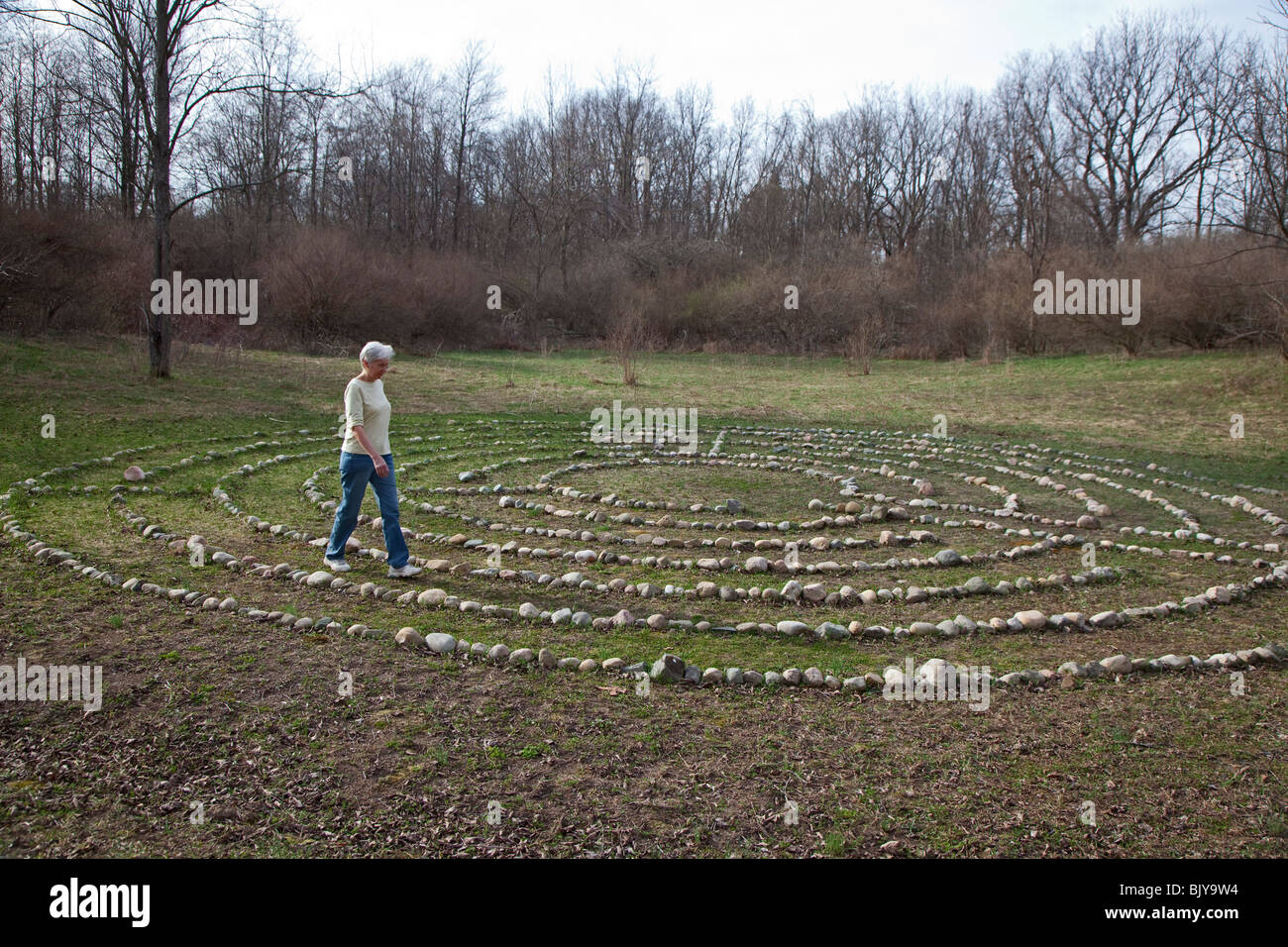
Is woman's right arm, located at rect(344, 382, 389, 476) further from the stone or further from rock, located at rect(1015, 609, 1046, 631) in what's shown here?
rock, located at rect(1015, 609, 1046, 631)

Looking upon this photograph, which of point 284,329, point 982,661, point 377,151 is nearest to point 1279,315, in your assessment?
point 982,661

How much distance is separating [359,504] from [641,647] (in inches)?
104

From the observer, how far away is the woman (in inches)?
274

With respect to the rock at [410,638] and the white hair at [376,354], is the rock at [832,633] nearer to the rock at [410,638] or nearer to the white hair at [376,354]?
the rock at [410,638]

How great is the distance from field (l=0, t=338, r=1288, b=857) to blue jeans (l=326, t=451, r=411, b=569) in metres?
0.30

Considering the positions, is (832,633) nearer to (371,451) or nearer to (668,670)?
(668,670)

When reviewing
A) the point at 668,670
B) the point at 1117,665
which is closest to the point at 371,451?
the point at 668,670

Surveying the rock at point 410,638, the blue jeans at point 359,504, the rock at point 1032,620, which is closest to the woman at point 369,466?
the blue jeans at point 359,504

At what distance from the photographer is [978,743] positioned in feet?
14.7

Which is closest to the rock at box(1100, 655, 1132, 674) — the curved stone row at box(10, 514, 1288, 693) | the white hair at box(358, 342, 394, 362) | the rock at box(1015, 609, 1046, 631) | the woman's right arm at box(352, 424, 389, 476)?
the curved stone row at box(10, 514, 1288, 693)

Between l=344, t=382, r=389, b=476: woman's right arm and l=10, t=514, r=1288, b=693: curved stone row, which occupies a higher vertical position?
l=344, t=382, r=389, b=476: woman's right arm

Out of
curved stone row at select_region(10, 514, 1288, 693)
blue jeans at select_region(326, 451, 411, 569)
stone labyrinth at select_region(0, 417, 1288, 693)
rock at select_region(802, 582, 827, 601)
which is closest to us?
curved stone row at select_region(10, 514, 1288, 693)

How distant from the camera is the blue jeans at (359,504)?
7055 mm

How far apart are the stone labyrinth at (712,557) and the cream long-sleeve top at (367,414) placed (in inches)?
39.1
